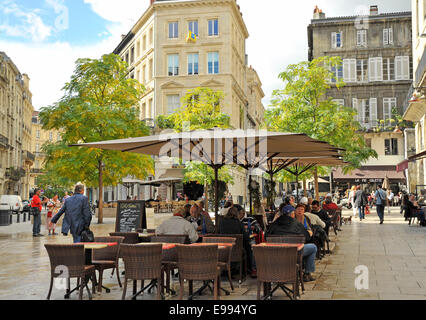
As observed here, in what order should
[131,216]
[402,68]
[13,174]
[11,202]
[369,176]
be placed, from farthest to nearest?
[13,174]
[402,68]
[369,176]
[11,202]
[131,216]

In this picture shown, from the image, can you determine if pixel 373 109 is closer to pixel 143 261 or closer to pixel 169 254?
pixel 169 254

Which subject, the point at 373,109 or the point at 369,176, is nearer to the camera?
the point at 369,176

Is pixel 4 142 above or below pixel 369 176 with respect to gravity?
above

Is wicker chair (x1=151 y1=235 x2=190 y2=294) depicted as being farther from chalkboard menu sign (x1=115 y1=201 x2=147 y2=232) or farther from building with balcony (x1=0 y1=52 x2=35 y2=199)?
building with balcony (x1=0 y1=52 x2=35 y2=199)

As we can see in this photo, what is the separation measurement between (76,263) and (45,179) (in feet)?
170

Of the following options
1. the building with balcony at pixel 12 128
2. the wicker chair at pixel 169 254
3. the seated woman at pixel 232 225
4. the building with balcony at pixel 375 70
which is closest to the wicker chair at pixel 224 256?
the wicker chair at pixel 169 254

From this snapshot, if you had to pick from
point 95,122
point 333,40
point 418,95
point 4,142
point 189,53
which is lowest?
point 95,122

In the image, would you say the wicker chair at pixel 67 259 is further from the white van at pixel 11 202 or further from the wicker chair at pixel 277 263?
the white van at pixel 11 202

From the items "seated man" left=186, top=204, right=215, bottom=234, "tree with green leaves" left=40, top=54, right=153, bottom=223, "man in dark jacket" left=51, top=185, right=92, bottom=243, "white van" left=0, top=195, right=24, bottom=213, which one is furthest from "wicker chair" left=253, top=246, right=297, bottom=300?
"white van" left=0, top=195, right=24, bottom=213

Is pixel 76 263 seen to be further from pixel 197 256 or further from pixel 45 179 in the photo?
pixel 45 179

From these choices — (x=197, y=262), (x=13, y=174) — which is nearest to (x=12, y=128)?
(x=13, y=174)

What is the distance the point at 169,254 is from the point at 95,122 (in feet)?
50.8

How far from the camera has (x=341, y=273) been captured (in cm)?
873
